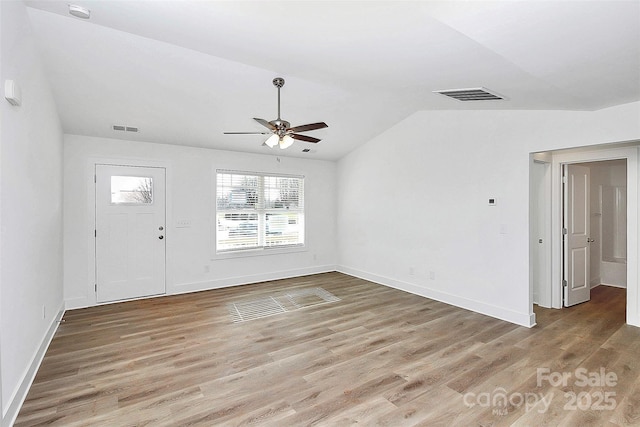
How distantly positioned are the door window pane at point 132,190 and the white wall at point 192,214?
0.26m

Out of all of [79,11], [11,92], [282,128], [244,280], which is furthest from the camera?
[244,280]

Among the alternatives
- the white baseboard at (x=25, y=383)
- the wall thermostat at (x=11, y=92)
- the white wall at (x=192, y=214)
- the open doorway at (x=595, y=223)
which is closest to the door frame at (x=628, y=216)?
the open doorway at (x=595, y=223)

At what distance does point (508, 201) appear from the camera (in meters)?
3.95

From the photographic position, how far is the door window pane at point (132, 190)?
187 inches

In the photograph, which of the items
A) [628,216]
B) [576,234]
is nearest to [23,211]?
[628,216]

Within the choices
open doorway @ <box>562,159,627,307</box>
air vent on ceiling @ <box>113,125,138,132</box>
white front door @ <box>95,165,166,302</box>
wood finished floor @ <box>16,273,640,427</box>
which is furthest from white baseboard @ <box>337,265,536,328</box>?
air vent on ceiling @ <box>113,125,138,132</box>

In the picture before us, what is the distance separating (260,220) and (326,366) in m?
3.71

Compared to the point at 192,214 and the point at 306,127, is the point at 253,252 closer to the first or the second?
the point at 192,214

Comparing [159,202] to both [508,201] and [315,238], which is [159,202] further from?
[508,201]

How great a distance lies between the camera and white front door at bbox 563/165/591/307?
14.4ft

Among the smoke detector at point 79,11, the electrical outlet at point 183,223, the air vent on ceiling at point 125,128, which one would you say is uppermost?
the smoke detector at point 79,11

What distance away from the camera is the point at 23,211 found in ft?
7.68

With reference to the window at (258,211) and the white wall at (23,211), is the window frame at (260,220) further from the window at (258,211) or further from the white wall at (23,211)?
the white wall at (23,211)

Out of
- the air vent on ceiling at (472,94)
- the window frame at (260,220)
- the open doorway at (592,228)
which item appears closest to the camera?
the air vent on ceiling at (472,94)
